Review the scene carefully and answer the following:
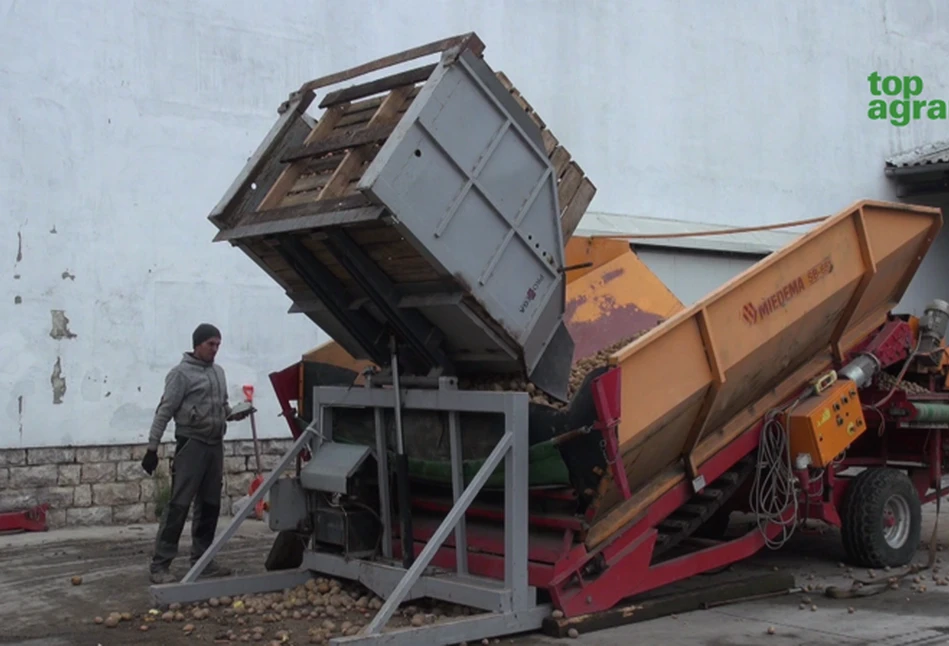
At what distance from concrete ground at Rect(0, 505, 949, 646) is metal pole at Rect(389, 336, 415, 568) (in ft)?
2.03

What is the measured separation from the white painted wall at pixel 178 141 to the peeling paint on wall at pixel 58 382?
0.16 ft

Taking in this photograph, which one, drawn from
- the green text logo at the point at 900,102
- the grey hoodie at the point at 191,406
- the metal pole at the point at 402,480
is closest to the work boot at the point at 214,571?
the grey hoodie at the point at 191,406

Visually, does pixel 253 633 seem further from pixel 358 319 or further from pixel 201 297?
pixel 201 297

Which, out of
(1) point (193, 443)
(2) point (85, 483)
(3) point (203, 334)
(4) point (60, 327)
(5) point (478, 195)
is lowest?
(2) point (85, 483)

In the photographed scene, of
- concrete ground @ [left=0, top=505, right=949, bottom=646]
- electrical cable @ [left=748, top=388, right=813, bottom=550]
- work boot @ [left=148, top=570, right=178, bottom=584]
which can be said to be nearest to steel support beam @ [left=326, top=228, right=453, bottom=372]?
concrete ground @ [left=0, top=505, right=949, bottom=646]

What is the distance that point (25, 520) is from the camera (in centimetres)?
987

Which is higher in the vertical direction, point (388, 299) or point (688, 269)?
point (688, 269)

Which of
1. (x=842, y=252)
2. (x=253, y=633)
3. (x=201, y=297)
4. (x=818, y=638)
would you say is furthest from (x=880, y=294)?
(x=201, y=297)

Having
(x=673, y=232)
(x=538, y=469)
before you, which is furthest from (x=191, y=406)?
(x=673, y=232)

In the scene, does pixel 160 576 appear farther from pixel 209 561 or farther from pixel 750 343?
pixel 750 343

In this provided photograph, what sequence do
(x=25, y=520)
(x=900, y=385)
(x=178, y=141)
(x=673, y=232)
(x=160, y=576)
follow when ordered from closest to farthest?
(x=160, y=576), (x=900, y=385), (x=25, y=520), (x=178, y=141), (x=673, y=232)

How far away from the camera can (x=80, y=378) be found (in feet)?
33.4

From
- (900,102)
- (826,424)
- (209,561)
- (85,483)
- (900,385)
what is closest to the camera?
(209,561)

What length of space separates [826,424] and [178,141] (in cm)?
671
